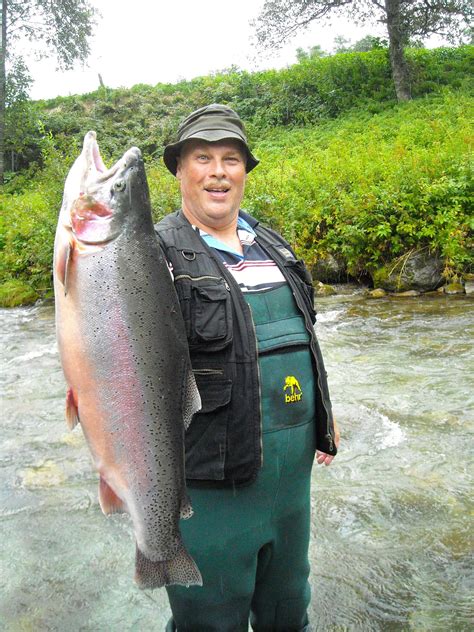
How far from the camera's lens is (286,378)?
7.51 ft

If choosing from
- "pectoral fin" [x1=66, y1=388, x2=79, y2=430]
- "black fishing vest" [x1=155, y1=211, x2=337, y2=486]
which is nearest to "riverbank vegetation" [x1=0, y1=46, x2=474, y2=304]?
"black fishing vest" [x1=155, y1=211, x2=337, y2=486]

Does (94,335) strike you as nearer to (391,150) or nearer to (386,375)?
(386,375)

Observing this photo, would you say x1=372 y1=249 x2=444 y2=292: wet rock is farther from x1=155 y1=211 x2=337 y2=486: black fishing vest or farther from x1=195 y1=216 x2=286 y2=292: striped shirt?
x1=155 y1=211 x2=337 y2=486: black fishing vest

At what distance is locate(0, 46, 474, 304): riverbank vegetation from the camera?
11141 millimetres

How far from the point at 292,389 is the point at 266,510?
0.47 m

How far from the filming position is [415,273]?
10.8 metres

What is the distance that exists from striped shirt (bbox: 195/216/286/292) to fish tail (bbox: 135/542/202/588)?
0.98 metres

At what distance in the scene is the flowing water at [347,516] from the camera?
3295mm

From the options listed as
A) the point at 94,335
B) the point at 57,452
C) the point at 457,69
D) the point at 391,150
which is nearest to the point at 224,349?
the point at 94,335

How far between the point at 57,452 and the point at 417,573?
3264 millimetres

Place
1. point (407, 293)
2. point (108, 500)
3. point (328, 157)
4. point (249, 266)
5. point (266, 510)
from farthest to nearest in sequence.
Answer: point (328, 157) → point (407, 293) → point (249, 266) → point (266, 510) → point (108, 500)

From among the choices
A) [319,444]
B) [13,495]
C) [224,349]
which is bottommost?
[13,495]

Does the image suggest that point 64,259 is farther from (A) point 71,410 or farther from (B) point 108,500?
(B) point 108,500

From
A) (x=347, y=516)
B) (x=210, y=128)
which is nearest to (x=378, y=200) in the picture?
(x=347, y=516)
